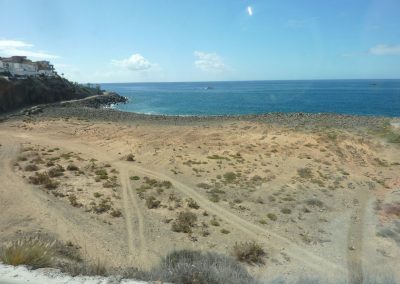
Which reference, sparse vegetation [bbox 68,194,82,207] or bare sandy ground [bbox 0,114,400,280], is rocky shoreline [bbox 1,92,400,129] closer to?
bare sandy ground [bbox 0,114,400,280]

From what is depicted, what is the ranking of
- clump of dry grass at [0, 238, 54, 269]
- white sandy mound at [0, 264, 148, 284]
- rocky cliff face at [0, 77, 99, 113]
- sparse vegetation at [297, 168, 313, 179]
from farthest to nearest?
rocky cliff face at [0, 77, 99, 113] < sparse vegetation at [297, 168, 313, 179] < clump of dry grass at [0, 238, 54, 269] < white sandy mound at [0, 264, 148, 284]

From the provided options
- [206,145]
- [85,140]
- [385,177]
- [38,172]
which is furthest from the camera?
[85,140]

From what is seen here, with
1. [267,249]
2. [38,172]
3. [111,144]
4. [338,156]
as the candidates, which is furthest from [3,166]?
[338,156]

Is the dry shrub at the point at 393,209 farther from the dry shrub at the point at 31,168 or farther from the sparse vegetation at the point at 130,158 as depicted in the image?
the dry shrub at the point at 31,168

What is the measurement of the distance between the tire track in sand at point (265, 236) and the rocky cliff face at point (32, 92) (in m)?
50.0

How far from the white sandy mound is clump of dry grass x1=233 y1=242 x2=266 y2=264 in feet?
27.3

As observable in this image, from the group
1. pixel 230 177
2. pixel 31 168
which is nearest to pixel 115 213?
pixel 230 177

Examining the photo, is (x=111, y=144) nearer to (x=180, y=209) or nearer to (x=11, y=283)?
(x=180, y=209)

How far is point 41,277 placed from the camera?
561 centimetres

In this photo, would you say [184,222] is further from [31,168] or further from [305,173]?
[31,168]

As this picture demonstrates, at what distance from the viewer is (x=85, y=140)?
1425 inches

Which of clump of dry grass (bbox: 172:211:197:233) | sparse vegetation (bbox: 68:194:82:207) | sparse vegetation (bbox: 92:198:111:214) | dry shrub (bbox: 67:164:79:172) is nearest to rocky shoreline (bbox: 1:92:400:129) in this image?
dry shrub (bbox: 67:164:79:172)

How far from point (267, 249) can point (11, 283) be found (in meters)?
10.6

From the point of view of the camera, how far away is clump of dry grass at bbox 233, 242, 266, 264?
44.0 feet
